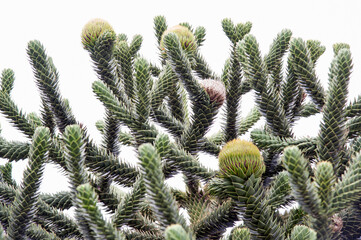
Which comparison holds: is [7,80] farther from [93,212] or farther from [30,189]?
[93,212]

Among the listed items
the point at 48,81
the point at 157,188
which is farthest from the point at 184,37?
the point at 157,188

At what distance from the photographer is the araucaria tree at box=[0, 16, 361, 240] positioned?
1390 mm

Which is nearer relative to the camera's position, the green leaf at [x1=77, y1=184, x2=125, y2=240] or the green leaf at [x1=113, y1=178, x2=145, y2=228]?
the green leaf at [x1=77, y1=184, x2=125, y2=240]

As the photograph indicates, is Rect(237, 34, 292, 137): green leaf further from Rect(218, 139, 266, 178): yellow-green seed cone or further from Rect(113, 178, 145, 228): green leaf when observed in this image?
Rect(113, 178, 145, 228): green leaf

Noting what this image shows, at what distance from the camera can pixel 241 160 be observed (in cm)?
140

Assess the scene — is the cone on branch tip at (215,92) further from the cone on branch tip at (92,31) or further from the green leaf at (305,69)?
the cone on branch tip at (92,31)

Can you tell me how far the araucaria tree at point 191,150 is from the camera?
4.56 feet

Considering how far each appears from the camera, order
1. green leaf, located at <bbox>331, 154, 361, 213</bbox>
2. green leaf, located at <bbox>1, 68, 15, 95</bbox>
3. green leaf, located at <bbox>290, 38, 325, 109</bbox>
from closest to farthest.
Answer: green leaf, located at <bbox>331, 154, 361, 213</bbox>
green leaf, located at <bbox>290, 38, 325, 109</bbox>
green leaf, located at <bbox>1, 68, 15, 95</bbox>

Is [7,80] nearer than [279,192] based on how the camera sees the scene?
No

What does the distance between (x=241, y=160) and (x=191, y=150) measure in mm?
579

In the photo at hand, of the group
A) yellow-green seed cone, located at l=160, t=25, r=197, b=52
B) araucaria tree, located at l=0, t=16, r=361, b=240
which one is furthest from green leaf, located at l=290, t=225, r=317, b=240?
yellow-green seed cone, located at l=160, t=25, r=197, b=52

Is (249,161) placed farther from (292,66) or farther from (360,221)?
(292,66)

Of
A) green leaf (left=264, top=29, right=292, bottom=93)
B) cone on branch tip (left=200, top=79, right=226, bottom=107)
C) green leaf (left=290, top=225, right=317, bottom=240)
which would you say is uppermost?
green leaf (left=264, top=29, right=292, bottom=93)

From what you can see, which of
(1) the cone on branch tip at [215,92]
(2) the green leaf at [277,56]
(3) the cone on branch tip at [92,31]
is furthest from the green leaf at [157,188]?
(2) the green leaf at [277,56]
